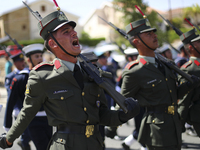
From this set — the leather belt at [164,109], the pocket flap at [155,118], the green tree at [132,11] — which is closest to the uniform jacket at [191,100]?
the leather belt at [164,109]

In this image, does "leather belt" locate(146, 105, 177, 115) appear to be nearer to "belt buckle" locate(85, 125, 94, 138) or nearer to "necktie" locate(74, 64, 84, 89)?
"belt buckle" locate(85, 125, 94, 138)

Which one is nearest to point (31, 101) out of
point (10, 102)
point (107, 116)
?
point (107, 116)

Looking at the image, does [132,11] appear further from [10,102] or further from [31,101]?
[31,101]

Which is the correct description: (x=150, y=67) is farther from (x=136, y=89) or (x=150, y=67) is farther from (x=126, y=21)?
(x=126, y=21)

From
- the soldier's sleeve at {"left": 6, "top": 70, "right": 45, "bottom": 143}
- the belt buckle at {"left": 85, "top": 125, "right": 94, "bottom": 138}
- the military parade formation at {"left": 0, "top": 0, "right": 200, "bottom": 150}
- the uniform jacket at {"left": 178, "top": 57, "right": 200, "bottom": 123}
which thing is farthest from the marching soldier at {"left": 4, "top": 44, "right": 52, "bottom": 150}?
the uniform jacket at {"left": 178, "top": 57, "right": 200, "bottom": 123}

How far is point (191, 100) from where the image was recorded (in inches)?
183

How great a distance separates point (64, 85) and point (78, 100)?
0.20m

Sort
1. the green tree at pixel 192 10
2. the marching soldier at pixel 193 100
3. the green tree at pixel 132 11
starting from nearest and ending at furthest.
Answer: the marching soldier at pixel 193 100 < the green tree at pixel 132 11 < the green tree at pixel 192 10

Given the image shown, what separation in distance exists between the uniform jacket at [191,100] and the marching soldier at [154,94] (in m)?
0.66

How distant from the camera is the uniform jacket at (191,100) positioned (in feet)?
15.0

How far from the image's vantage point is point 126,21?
18016 mm

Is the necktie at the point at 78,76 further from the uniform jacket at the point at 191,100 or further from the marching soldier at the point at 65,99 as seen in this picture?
the uniform jacket at the point at 191,100

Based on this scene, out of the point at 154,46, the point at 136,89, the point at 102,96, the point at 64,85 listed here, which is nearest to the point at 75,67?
the point at 64,85

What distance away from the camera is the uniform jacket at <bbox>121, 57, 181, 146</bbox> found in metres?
3.66
